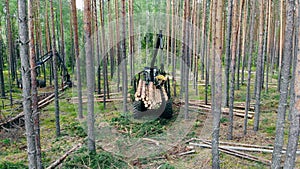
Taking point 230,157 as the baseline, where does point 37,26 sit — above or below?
above

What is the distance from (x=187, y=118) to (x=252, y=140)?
119 inches

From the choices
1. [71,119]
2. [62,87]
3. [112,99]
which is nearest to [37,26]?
[62,87]

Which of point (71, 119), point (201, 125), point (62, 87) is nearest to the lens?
point (201, 125)

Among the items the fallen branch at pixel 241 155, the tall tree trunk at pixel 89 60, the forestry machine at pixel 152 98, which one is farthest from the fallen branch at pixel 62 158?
the fallen branch at pixel 241 155

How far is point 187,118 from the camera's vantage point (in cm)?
1088

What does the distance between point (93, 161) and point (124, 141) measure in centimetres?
189

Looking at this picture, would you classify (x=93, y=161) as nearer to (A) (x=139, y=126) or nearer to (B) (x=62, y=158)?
(B) (x=62, y=158)

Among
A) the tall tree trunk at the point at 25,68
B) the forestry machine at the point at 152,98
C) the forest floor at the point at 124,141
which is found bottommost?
the forest floor at the point at 124,141

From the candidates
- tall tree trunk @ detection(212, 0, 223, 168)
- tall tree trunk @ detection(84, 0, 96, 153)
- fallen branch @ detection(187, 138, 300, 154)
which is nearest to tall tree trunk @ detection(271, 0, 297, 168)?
tall tree trunk @ detection(212, 0, 223, 168)

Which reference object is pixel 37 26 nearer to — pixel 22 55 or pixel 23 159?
pixel 23 159

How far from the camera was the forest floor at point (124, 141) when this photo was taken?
6.89 m

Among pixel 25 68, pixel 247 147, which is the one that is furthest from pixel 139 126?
pixel 25 68

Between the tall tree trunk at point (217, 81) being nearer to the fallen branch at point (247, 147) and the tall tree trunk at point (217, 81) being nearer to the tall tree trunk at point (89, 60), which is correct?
the fallen branch at point (247, 147)

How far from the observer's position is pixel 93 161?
680 centimetres
